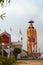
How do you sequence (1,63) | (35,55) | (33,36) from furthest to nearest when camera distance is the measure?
(33,36) → (35,55) → (1,63)

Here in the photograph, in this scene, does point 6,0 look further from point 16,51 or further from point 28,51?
point 28,51

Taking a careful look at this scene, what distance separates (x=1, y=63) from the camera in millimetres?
2439

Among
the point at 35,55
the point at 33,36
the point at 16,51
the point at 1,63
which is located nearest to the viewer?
the point at 1,63

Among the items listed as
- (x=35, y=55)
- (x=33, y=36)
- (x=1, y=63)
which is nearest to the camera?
(x=1, y=63)

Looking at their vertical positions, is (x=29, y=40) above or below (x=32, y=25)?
below

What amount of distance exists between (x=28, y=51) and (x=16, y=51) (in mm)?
5427

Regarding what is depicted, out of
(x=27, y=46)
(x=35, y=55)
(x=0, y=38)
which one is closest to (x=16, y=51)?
(x=35, y=55)

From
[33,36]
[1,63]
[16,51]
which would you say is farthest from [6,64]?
[33,36]

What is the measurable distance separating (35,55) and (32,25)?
708 cm

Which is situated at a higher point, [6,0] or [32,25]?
[32,25]

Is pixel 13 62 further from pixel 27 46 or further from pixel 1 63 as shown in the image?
pixel 27 46

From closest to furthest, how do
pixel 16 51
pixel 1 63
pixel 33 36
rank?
1. pixel 1 63
2. pixel 16 51
3. pixel 33 36

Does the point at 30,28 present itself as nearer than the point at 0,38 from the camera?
No

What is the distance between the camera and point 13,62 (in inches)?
98.2
